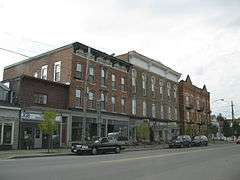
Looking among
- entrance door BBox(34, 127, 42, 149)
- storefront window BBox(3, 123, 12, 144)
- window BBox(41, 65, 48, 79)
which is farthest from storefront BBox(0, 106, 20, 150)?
window BBox(41, 65, 48, 79)

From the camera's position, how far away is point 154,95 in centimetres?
5391

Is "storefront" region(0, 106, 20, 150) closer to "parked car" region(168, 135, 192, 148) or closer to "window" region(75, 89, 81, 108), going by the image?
"window" region(75, 89, 81, 108)

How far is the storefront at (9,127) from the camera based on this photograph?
30719 millimetres

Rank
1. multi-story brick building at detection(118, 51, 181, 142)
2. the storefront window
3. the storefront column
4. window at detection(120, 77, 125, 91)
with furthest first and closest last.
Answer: multi-story brick building at detection(118, 51, 181, 142) → window at detection(120, 77, 125, 91) → the storefront column → the storefront window

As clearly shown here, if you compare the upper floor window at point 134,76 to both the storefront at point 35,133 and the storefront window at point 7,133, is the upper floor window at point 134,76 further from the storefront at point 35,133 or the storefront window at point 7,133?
the storefront window at point 7,133

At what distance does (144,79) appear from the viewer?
51406mm

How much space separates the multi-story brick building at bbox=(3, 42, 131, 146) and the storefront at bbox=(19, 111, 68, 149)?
1062mm

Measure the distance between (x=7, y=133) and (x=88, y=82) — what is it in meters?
11.6

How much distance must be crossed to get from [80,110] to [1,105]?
9.89m

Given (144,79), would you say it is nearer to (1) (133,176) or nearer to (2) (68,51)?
(2) (68,51)

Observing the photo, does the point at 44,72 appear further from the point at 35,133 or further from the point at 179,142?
the point at 179,142

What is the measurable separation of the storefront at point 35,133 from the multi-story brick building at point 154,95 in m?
13.4

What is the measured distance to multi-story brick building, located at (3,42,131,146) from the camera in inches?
1486

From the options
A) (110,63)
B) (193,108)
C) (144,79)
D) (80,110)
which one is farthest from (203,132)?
(80,110)
